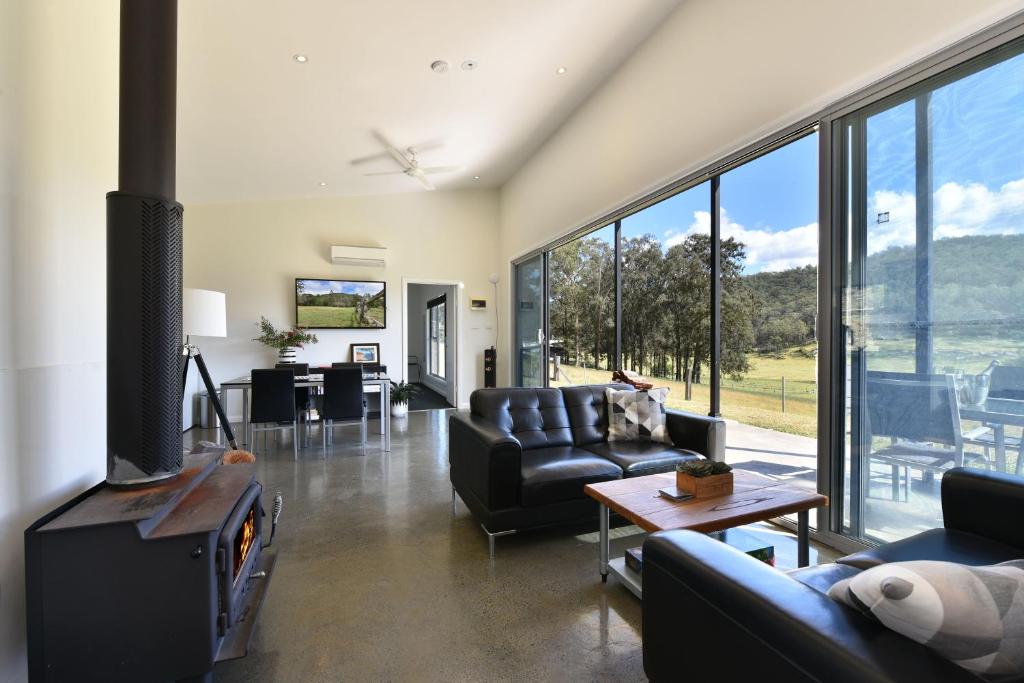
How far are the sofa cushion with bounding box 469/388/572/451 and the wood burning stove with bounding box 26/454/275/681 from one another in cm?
173

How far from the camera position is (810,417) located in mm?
2553

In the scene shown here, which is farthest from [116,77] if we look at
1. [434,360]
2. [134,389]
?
[434,360]

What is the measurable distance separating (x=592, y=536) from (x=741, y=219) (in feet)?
7.81

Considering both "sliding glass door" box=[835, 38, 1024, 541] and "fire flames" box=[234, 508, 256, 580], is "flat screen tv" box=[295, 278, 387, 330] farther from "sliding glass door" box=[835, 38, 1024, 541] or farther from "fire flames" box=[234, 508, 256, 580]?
"sliding glass door" box=[835, 38, 1024, 541]

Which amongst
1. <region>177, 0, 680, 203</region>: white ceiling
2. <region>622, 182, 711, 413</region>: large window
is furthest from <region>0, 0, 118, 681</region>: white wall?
<region>622, 182, 711, 413</region>: large window

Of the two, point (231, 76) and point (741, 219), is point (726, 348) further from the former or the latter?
point (231, 76)

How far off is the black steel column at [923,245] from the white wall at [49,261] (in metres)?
3.37

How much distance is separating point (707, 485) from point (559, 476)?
0.77 metres

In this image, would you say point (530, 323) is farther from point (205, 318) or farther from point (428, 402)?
point (205, 318)

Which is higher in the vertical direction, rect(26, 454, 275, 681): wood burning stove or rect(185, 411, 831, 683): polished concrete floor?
rect(26, 454, 275, 681): wood burning stove

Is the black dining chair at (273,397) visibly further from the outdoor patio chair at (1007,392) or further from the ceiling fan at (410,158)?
the outdoor patio chair at (1007,392)

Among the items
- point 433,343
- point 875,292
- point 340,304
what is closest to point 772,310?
point 875,292

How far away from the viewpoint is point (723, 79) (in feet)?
9.89

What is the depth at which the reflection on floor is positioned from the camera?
290 inches
